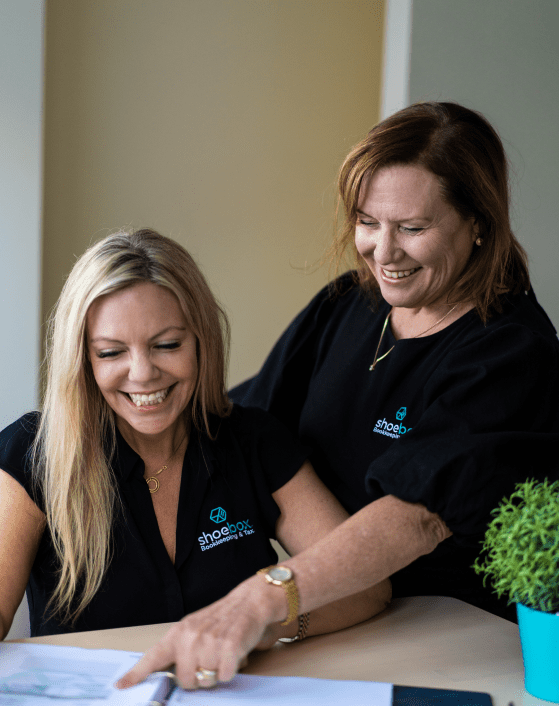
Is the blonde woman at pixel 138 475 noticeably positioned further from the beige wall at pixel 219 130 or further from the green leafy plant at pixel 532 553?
the beige wall at pixel 219 130

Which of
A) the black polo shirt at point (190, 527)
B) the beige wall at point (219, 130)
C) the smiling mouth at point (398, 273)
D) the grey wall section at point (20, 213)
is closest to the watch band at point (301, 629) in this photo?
the black polo shirt at point (190, 527)

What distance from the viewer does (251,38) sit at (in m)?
3.19

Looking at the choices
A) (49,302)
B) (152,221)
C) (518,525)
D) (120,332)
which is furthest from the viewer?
(152,221)

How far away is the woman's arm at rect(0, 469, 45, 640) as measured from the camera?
1.31m

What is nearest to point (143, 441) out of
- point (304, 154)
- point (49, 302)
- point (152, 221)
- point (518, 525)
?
point (518, 525)

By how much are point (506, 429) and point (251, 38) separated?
7.97 feet

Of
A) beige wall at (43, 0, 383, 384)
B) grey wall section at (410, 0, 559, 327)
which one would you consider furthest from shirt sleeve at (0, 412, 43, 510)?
grey wall section at (410, 0, 559, 327)

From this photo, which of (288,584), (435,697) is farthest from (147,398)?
(435,697)

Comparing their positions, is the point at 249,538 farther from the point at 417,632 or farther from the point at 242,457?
the point at 417,632

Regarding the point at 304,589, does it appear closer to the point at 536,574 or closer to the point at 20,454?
the point at 536,574

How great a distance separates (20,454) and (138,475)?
0.22 metres

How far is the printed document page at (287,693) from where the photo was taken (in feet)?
3.42

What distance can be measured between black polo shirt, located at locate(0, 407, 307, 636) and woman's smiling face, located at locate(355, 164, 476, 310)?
40 cm

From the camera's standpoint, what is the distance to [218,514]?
1.49 metres
